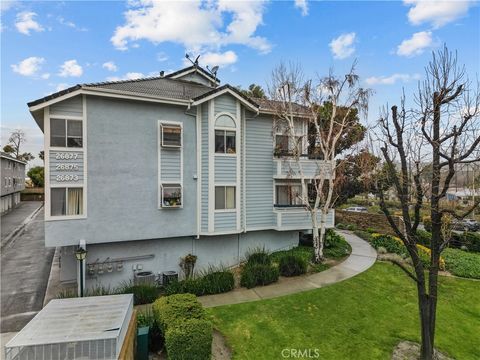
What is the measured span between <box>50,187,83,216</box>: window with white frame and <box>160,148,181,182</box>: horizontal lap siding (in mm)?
3555

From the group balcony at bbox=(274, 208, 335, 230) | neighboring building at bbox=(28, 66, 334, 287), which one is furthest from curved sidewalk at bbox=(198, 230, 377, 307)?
neighboring building at bbox=(28, 66, 334, 287)

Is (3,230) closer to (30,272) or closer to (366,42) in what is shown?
(30,272)

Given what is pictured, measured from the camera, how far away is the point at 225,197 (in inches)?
562

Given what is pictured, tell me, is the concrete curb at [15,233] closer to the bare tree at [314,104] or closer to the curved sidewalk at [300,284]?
the curved sidewalk at [300,284]

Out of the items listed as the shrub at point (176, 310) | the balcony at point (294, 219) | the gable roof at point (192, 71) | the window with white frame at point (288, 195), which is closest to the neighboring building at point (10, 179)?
the gable roof at point (192, 71)

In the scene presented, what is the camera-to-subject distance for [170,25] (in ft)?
47.3

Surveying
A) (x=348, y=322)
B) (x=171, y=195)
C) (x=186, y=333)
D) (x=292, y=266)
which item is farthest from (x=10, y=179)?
(x=348, y=322)

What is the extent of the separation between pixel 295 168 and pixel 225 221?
204 inches

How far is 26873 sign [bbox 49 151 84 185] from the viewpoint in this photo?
37.0 feet

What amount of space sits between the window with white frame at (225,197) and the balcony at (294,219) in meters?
2.92

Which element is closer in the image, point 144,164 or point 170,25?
point 144,164

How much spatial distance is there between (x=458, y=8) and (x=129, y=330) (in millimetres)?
14390

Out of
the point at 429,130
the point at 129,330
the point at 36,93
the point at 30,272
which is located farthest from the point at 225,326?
the point at 36,93

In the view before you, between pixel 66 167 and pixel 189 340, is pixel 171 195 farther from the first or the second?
pixel 189 340
